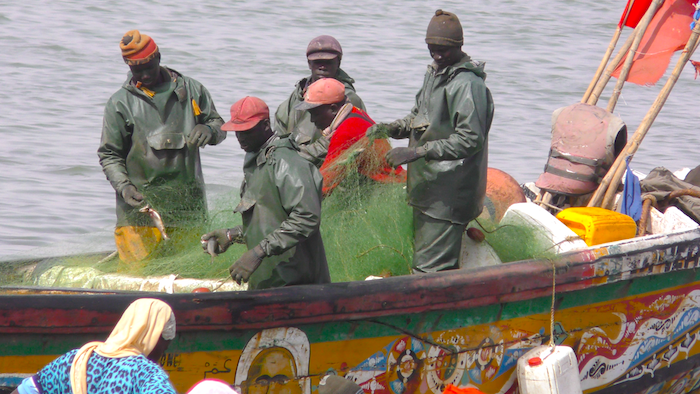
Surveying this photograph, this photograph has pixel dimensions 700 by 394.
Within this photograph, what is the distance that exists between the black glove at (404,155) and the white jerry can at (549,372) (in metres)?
1.40

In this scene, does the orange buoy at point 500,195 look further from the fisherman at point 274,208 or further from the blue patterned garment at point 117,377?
the blue patterned garment at point 117,377

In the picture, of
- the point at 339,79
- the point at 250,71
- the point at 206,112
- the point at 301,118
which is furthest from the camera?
the point at 250,71

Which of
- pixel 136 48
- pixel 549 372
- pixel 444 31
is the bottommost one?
pixel 549 372

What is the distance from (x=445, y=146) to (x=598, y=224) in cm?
140

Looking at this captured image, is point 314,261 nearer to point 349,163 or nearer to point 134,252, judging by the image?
point 349,163

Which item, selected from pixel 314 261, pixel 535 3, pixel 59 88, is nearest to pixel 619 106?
pixel 535 3

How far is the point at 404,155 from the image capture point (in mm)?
4789

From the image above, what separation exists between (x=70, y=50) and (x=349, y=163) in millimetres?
13398

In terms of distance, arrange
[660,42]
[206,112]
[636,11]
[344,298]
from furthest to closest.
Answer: [636,11] → [660,42] → [206,112] → [344,298]

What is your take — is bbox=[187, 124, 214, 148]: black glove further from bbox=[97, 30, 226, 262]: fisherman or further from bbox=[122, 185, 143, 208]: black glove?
bbox=[122, 185, 143, 208]: black glove

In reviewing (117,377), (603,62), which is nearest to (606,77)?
(603,62)

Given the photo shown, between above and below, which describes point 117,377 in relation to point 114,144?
above

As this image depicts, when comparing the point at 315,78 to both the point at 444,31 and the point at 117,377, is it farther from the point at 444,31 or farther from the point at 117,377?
the point at 117,377

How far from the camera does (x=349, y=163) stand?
5.32 meters
